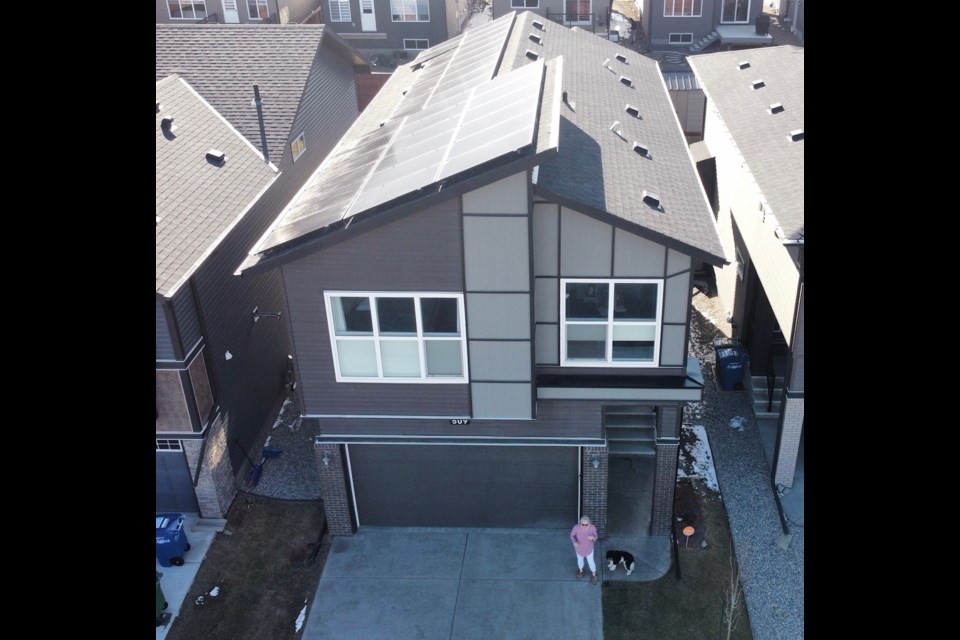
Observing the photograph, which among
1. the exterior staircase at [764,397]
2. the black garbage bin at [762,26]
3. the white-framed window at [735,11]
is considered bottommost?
the exterior staircase at [764,397]

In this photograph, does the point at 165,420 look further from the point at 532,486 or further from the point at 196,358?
the point at 532,486

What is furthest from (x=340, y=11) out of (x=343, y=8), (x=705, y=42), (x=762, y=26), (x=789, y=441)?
(x=789, y=441)

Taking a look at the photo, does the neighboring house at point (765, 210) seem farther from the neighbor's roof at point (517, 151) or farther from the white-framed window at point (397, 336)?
the white-framed window at point (397, 336)

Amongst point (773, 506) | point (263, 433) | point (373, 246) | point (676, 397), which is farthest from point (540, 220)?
point (263, 433)

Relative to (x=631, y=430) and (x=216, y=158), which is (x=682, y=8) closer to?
(x=216, y=158)

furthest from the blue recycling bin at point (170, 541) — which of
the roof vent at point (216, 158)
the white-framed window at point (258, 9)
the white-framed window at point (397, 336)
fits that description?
the white-framed window at point (258, 9)
